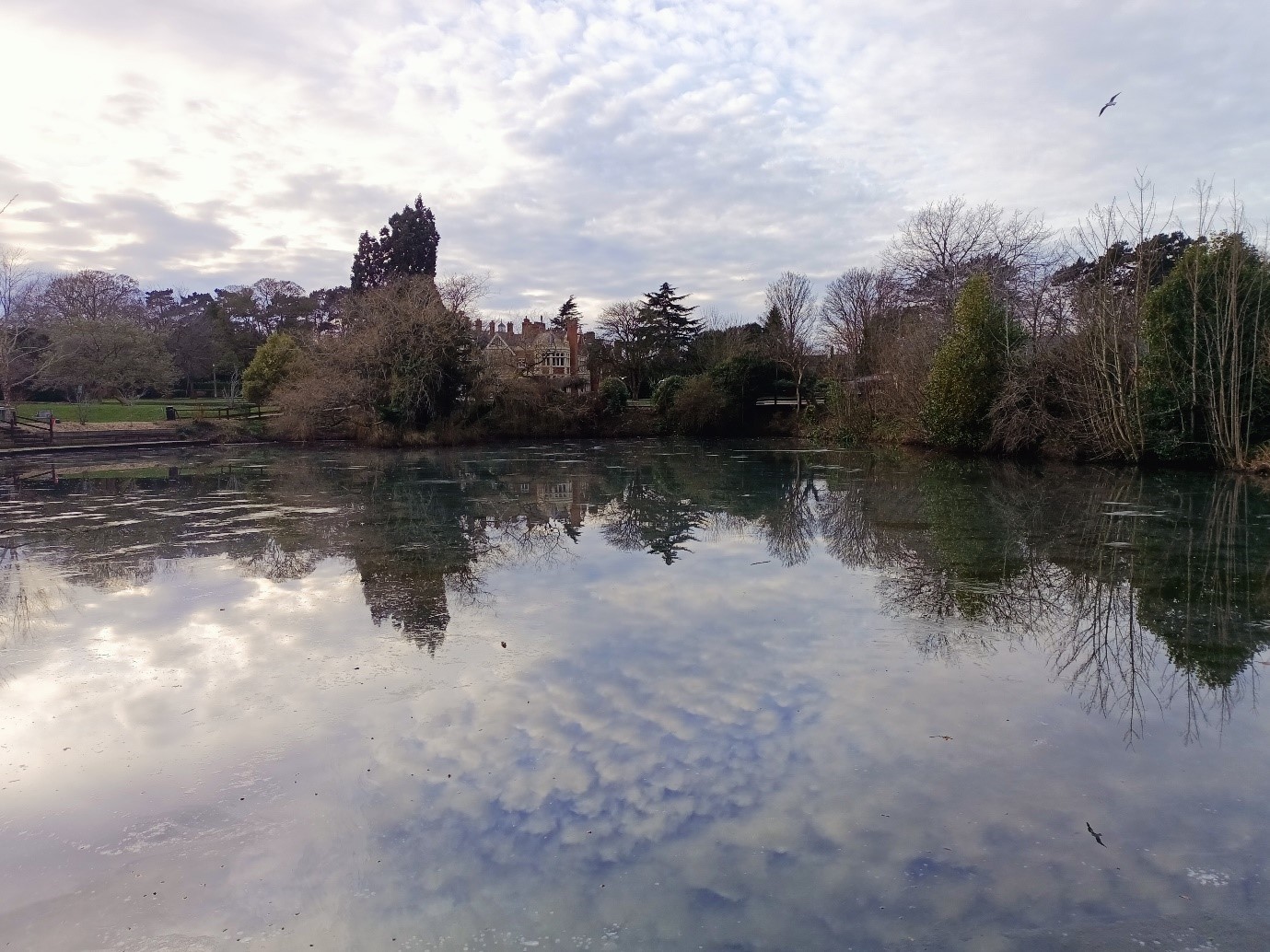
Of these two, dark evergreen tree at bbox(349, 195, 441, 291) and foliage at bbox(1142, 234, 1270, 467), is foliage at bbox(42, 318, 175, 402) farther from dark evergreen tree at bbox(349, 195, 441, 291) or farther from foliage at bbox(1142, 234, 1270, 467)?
foliage at bbox(1142, 234, 1270, 467)

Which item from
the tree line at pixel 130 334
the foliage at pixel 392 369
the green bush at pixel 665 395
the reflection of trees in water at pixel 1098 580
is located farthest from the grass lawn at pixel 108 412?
the reflection of trees in water at pixel 1098 580

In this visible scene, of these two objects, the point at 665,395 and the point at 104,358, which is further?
the point at 104,358

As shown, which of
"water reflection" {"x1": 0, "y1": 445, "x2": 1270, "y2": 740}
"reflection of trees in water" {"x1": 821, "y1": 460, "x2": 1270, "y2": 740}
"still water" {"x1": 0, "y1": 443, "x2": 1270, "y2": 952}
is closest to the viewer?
"still water" {"x1": 0, "y1": 443, "x2": 1270, "y2": 952}

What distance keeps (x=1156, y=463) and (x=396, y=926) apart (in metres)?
23.0

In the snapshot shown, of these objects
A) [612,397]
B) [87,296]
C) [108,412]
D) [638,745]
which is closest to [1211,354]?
[638,745]

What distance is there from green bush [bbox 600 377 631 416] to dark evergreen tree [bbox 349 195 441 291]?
1484 cm

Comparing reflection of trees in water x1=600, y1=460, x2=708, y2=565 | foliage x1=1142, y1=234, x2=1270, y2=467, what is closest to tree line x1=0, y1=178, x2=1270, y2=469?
foliage x1=1142, y1=234, x2=1270, y2=467

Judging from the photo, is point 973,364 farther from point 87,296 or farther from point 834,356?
point 87,296

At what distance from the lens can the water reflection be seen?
6773mm

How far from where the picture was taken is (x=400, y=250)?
44156 millimetres

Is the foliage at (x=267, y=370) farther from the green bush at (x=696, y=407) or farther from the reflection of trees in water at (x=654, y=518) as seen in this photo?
the reflection of trees in water at (x=654, y=518)

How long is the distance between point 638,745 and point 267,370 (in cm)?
A: 3812

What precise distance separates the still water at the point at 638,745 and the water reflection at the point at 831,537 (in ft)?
0.24

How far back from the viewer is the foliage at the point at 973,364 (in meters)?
23.9
